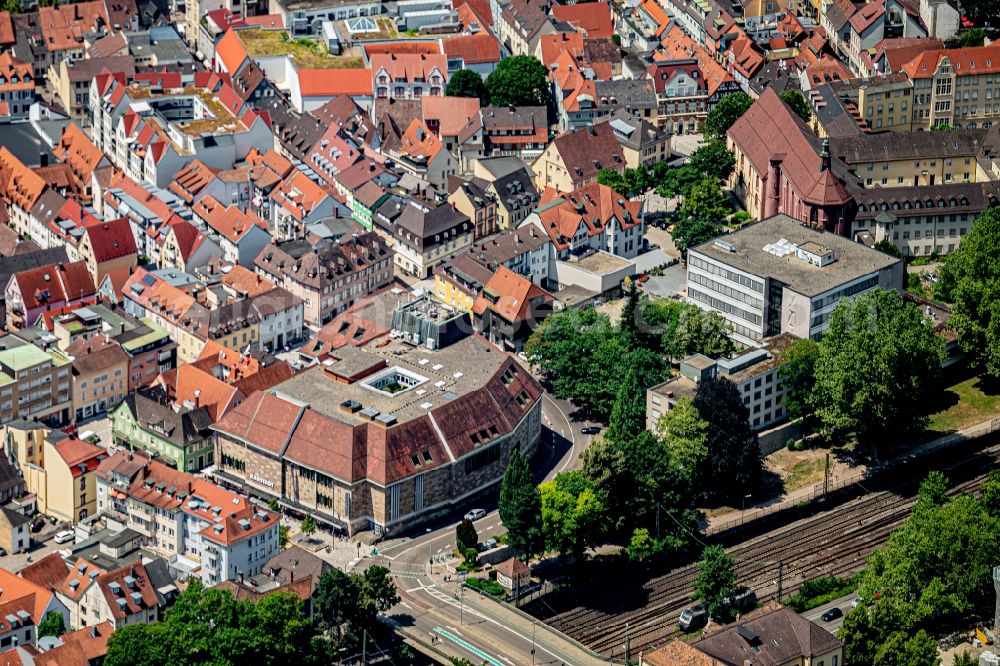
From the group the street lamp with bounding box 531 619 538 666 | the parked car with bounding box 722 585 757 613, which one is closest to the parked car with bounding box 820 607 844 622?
the parked car with bounding box 722 585 757 613

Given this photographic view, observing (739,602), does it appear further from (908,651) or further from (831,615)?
(908,651)

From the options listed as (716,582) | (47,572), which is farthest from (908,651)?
(47,572)

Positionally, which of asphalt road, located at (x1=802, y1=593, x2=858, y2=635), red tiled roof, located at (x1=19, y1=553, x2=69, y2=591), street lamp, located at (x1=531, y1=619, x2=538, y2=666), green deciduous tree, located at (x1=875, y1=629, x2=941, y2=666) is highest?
red tiled roof, located at (x1=19, y1=553, x2=69, y2=591)

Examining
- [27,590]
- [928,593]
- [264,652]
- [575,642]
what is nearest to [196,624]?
[264,652]

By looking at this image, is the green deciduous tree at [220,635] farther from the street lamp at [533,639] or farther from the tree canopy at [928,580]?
the tree canopy at [928,580]

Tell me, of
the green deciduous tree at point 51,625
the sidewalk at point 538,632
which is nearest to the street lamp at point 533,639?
the sidewalk at point 538,632

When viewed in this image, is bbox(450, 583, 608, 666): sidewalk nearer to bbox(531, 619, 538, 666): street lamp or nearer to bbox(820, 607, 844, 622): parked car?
bbox(531, 619, 538, 666): street lamp

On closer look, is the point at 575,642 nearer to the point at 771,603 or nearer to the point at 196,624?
the point at 771,603
